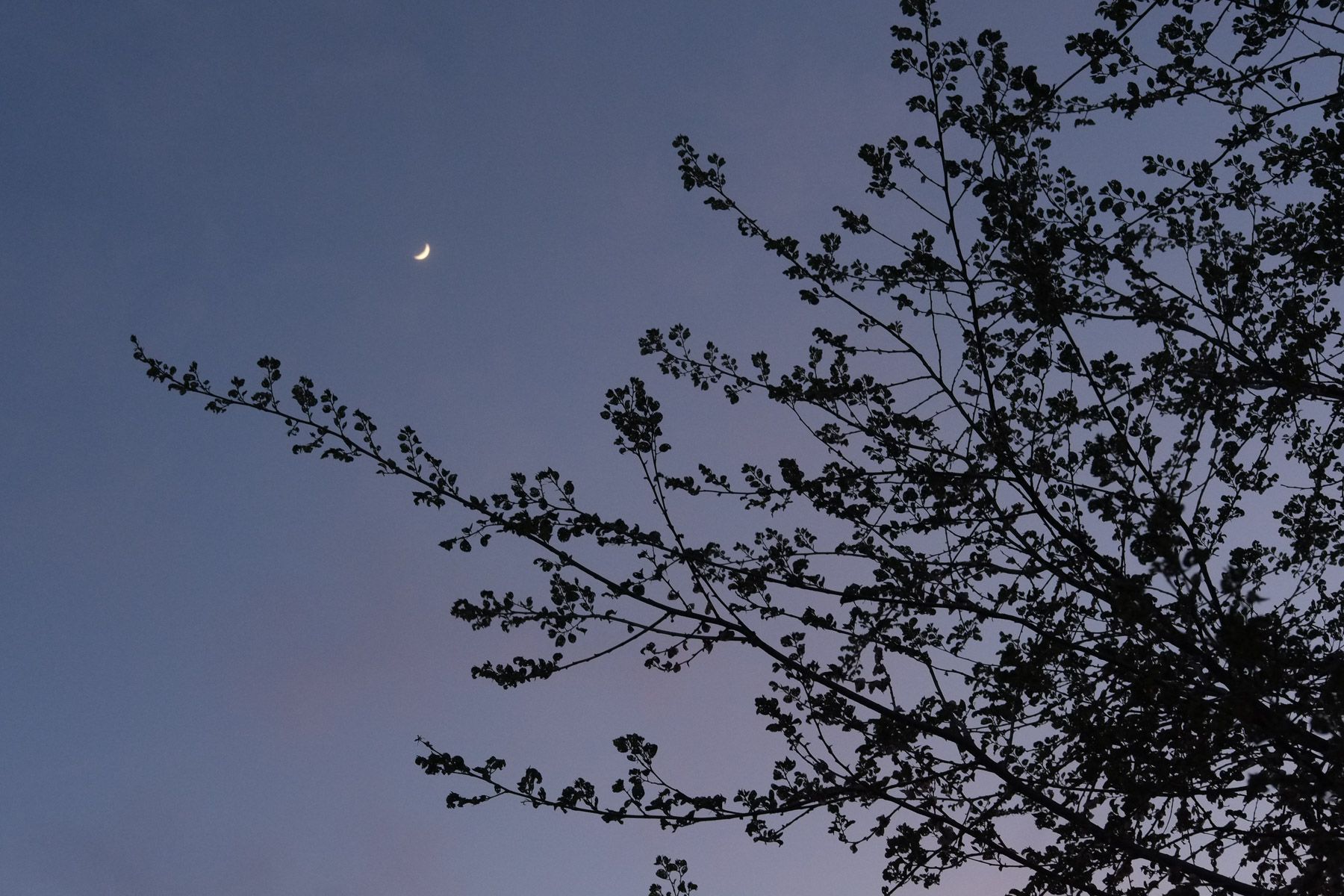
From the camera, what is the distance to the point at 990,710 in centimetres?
528

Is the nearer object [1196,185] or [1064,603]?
[1064,603]

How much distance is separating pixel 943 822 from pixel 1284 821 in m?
1.70

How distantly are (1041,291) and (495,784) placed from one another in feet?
12.4

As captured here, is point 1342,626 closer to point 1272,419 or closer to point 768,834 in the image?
point 1272,419

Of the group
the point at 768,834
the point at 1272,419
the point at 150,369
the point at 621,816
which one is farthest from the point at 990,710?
the point at 150,369

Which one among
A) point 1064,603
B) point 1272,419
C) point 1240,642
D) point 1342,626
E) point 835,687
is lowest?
point 1240,642

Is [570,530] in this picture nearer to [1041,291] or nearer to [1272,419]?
[1041,291]

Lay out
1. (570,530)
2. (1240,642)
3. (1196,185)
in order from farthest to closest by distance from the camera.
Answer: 1. (1196,185)
2. (570,530)
3. (1240,642)

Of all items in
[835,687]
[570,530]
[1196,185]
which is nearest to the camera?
[835,687]

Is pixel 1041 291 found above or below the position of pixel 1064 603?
above

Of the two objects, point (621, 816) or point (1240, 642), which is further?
point (621, 816)

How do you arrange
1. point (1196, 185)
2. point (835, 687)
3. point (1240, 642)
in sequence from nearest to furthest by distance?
point (1240, 642) < point (835, 687) < point (1196, 185)

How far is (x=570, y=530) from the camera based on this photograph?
541 cm

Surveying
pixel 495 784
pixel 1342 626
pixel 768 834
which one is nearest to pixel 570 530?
pixel 495 784
